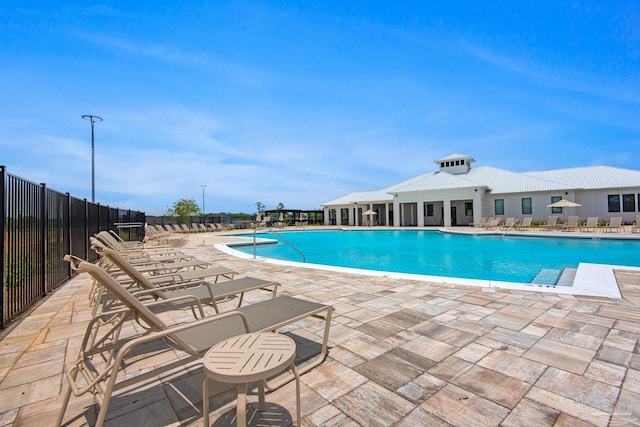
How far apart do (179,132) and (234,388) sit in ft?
60.7

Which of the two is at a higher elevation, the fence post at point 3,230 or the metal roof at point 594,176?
the metal roof at point 594,176

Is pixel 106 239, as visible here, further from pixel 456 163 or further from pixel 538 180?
pixel 456 163

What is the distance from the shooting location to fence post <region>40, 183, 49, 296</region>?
4773mm

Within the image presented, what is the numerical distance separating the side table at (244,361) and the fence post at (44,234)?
504 cm

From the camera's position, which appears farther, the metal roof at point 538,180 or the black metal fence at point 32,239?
the metal roof at point 538,180

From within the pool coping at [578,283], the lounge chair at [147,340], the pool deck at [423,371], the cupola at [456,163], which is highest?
the cupola at [456,163]

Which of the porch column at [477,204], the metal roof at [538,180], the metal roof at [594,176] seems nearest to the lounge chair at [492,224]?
the porch column at [477,204]

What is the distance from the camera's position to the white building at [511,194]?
2148cm

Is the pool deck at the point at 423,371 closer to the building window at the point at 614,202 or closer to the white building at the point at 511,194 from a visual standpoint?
the white building at the point at 511,194

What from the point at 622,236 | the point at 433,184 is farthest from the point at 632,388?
the point at 433,184

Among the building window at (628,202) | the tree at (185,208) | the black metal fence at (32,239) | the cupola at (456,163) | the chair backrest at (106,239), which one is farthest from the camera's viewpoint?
the cupola at (456,163)

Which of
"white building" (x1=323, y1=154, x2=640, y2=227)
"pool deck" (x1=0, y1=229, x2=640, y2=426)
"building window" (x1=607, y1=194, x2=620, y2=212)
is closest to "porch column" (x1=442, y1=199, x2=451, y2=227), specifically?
"white building" (x1=323, y1=154, x2=640, y2=227)

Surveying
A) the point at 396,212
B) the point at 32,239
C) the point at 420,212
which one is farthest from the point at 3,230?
the point at 396,212

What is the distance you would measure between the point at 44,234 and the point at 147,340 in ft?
16.1
